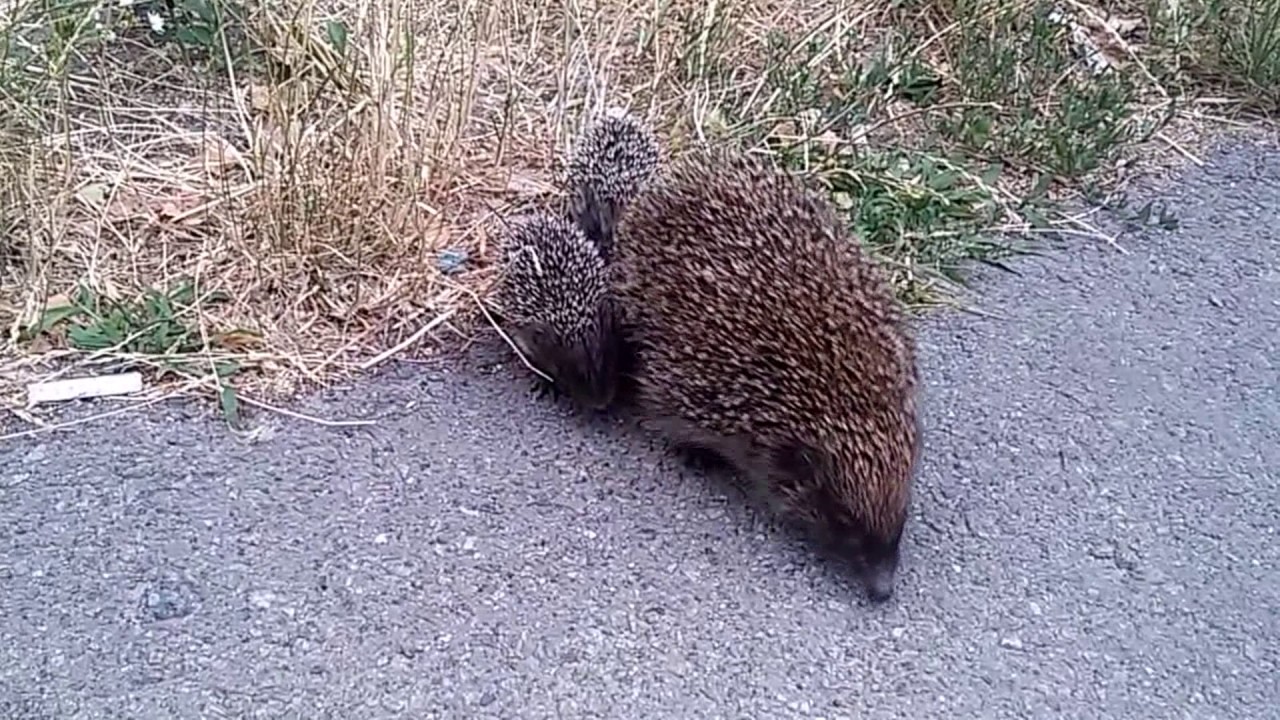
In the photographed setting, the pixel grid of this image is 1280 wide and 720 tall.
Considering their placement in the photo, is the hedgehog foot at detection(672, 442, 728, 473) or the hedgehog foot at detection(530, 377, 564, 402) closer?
the hedgehog foot at detection(672, 442, 728, 473)

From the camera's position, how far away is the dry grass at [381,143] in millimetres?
3926

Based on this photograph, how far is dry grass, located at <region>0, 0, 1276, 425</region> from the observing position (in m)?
3.93

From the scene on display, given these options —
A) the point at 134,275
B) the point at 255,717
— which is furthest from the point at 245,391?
the point at 255,717

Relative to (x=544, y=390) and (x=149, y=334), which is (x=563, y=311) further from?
(x=149, y=334)

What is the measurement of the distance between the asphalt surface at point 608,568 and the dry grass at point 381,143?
1.09 feet

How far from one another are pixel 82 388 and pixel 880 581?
6.53 feet

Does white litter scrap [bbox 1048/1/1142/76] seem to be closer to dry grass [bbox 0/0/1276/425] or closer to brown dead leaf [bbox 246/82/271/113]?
dry grass [bbox 0/0/1276/425]

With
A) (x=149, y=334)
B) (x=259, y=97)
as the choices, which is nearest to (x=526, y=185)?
(x=259, y=97)

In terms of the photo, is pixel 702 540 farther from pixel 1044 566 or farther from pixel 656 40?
pixel 656 40

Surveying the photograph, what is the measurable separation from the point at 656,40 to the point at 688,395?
1.94 metres

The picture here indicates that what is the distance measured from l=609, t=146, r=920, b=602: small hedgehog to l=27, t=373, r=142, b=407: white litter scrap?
1235 mm

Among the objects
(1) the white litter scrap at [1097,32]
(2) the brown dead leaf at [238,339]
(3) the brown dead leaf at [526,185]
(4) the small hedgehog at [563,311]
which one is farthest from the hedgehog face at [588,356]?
→ (1) the white litter scrap at [1097,32]

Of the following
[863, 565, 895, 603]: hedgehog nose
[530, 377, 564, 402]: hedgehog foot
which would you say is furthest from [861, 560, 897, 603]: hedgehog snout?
[530, 377, 564, 402]: hedgehog foot

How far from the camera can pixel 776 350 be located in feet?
11.1
